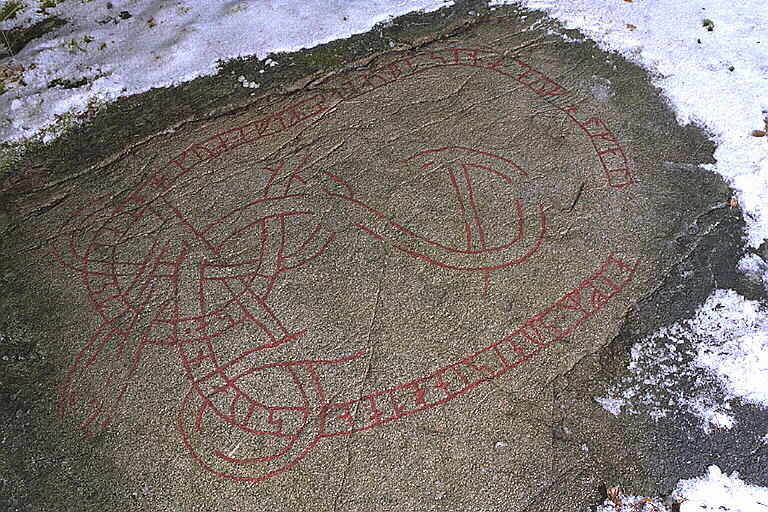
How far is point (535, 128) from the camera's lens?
3305 millimetres

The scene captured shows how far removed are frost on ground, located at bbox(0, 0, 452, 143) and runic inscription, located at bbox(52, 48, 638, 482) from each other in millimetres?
776

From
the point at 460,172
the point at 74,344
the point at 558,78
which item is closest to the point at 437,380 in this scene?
the point at 460,172

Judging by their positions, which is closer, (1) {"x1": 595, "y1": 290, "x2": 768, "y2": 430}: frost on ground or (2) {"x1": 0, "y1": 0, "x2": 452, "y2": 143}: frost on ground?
(1) {"x1": 595, "y1": 290, "x2": 768, "y2": 430}: frost on ground

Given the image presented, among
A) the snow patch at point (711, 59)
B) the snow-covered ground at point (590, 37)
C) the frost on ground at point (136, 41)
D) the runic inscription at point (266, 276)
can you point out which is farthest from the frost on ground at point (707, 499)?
the frost on ground at point (136, 41)

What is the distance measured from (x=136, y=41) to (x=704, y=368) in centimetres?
371

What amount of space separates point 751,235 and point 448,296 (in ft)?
4.68

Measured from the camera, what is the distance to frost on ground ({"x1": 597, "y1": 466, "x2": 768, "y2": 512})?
2.17 metres

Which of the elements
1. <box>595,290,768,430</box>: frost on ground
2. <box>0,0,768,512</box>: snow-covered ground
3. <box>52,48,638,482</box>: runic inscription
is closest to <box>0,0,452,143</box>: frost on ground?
<box>0,0,768,512</box>: snow-covered ground

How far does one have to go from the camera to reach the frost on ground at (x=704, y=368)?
2396mm

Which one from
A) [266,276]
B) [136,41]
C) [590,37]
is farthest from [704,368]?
[136,41]

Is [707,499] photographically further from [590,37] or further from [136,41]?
[136,41]

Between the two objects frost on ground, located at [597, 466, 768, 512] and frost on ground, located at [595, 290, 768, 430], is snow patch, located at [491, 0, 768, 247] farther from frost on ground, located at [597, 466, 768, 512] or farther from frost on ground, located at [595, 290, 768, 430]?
frost on ground, located at [597, 466, 768, 512]

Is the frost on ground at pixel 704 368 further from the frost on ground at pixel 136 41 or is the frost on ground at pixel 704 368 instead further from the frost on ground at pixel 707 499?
the frost on ground at pixel 136 41

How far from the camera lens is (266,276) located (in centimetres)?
276
